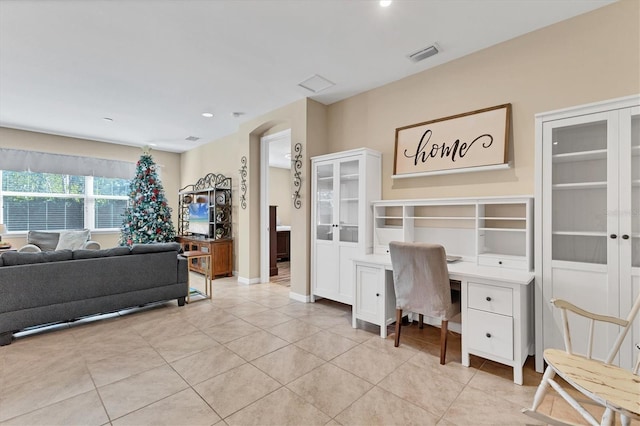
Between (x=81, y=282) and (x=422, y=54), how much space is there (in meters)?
4.24

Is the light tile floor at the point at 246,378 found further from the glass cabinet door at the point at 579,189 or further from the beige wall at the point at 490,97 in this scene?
the beige wall at the point at 490,97

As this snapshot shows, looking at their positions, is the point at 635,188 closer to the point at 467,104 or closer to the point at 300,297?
the point at 467,104

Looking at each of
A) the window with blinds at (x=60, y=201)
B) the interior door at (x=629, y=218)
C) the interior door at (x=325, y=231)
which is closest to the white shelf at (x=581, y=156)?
the interior door at (x=629, y=218)

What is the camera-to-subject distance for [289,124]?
4.62 metres

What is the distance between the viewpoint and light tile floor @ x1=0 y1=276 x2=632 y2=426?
181cm

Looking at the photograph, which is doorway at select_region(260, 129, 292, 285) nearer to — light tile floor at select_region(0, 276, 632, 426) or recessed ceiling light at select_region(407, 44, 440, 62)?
light tile floor at select_region(0, 276, 632, 426)

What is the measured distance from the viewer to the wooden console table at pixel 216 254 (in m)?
5.50

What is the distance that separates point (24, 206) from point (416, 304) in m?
7.23

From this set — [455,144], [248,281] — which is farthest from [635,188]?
[248,281]

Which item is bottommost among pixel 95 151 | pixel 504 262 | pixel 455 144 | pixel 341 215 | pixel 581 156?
pixel 504 262

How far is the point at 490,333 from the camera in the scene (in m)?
2.29

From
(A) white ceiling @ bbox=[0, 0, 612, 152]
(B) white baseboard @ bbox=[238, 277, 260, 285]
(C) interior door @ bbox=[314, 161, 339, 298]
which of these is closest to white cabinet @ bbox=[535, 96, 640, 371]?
(A) white ceiling @ bbox=[0, 0, 612, 152]

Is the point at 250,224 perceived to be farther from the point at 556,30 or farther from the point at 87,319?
the point at 556,30

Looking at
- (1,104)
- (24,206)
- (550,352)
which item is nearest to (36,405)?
(550,352)
